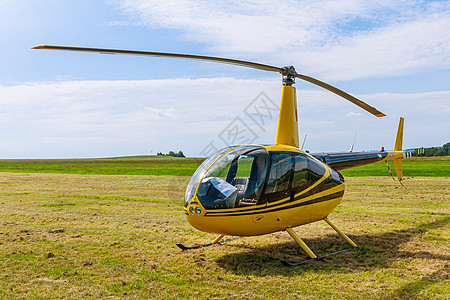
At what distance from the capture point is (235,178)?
775cm

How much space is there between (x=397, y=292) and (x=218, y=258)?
11.1ft

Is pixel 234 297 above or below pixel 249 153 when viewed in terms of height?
below

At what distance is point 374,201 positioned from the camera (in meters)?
16.0

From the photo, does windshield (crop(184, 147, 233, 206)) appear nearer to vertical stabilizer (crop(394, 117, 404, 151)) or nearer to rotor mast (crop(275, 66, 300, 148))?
rotor mast (crop(275, 66, 300, 148))

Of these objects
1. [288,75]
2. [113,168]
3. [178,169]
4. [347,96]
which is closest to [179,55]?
[288,75]

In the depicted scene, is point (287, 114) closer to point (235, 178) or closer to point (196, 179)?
point (235, 178)

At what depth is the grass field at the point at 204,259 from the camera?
5.92m

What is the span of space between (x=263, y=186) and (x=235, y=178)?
91 centimetres

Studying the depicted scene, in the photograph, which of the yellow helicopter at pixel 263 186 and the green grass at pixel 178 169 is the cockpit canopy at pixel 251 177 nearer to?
the yellow helicopter at pixel 263 186

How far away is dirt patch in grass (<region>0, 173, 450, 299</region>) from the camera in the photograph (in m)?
5.93

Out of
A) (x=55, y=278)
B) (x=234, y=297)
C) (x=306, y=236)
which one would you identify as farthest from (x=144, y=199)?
(x=234, y=297)

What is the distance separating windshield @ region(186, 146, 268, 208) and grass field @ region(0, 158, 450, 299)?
51.8 inches

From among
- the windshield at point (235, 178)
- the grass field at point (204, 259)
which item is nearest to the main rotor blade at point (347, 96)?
the windshield at point (235, 178)

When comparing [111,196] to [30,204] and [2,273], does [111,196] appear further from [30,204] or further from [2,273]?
[2,273]
